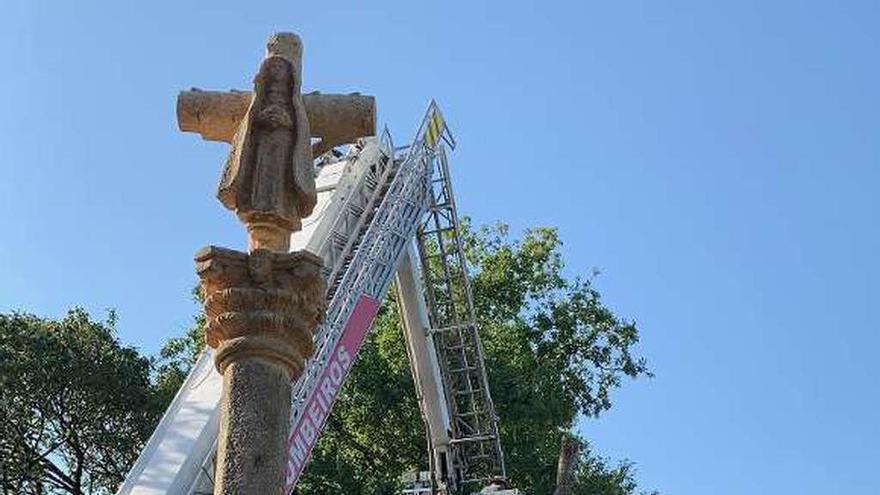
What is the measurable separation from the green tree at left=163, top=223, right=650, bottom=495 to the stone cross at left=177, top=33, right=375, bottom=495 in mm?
15875

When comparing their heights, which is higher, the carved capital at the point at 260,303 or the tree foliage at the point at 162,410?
the tree foliage at the point at 162,410

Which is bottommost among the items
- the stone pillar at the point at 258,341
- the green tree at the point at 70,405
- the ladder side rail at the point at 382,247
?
the stone pillar at the point at 258,341

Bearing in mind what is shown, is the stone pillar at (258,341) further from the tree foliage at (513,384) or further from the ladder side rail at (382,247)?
the tree foliage at (513,384)

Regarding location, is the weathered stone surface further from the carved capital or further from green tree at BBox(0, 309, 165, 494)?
green tree at BBox(0, 309, 165, 494)

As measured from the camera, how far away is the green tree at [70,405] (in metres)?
23.8

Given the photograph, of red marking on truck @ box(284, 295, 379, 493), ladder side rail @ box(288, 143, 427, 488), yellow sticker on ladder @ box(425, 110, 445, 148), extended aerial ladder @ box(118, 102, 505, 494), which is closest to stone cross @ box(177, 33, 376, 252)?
extended aerial ladder @ box(118, 102, 505, 494)

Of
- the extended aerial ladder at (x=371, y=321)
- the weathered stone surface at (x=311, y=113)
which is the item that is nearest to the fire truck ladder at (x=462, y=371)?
the extended aerial ladder at (x=371, y=321)

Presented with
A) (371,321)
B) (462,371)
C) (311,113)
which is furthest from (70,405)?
(311,113)

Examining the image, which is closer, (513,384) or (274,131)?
(274,131)

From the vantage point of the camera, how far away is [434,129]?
17.3m

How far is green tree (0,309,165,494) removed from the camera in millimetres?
23797

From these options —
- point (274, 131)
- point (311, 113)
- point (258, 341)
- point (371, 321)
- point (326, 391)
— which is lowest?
point (258, 341)

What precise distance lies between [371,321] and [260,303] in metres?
8.18

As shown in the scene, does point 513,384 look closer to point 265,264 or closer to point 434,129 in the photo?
point 434,129
